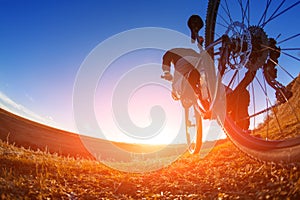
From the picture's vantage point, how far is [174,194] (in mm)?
3475

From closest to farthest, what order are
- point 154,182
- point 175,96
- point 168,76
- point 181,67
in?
point 154,182 < point 181,67 < point 168,76 < point 175,96

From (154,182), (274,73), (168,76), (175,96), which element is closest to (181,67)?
(168,76)

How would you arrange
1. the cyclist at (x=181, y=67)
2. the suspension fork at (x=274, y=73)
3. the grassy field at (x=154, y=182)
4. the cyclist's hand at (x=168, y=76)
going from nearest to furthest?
the grassy field at (x=154, y=182) < the suspension fork at (x=274, y=73) < the cyclist at (x=181, y=67) < the cyclist's hand at (x=168, y=76)

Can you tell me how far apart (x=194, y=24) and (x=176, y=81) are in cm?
128

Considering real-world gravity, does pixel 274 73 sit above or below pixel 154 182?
above

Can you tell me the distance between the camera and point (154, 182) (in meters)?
4.34

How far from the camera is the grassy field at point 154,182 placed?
292cm

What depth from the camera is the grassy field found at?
2918mm

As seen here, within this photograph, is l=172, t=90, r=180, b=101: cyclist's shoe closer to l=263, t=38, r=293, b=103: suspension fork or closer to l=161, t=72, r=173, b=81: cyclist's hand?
l=161, t=72, r=173, b=81: cyclist's hand

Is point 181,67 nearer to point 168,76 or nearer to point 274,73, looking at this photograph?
point 168,76

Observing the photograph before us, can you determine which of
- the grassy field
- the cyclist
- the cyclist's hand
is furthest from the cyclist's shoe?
the grassy field

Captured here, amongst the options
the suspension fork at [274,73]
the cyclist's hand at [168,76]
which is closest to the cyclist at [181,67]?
the cyclist's hand at [168,76]

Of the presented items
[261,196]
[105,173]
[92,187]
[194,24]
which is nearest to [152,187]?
[92,187]

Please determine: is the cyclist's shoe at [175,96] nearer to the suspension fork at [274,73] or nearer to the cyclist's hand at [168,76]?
the cyclist's hand at [168,76]
